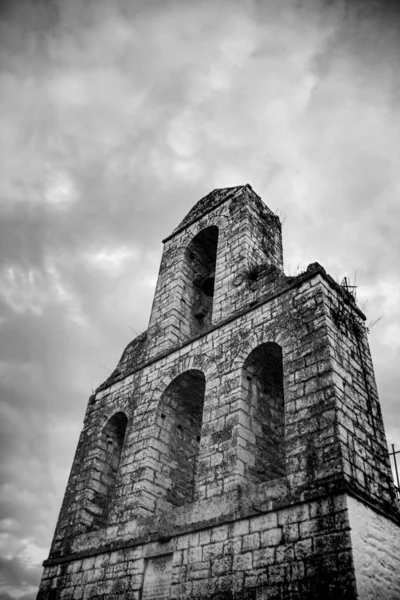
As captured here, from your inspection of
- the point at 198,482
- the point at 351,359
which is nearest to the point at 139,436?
the point at 198,482

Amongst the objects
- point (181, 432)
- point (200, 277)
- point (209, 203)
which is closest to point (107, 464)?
point (181, 432)

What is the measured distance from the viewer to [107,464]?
8.83 metres

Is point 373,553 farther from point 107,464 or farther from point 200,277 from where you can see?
point 200,277

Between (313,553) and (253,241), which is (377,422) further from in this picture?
(253,241)

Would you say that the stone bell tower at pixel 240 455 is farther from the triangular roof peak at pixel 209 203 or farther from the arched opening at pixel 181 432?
the triangular roof peak at pixel 209 203

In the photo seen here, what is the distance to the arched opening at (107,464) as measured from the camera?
8.28 m

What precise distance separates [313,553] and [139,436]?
3.90 metres

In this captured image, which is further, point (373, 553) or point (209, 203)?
point (209, 203)

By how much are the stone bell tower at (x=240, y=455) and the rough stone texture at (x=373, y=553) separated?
0.02m

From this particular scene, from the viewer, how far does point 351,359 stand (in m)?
6.56

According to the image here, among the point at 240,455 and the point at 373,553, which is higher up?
the point at 240,455

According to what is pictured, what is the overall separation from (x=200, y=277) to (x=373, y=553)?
6.91 meters

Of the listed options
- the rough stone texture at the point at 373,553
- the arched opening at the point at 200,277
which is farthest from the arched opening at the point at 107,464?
the rough stone texture at the point at 373,553

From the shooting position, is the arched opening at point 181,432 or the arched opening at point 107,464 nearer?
the arched opening at point 181,432
